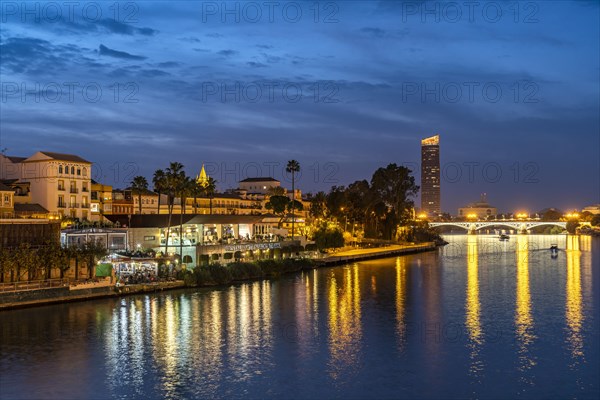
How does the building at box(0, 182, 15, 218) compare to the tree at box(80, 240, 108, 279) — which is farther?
the building at box(0, 182, 15, 218)

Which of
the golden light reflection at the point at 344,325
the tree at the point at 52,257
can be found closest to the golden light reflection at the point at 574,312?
the golden light reflection at the point at 344,325

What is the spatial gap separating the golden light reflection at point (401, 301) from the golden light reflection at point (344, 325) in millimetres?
2534

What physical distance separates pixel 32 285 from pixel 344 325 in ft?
73.7

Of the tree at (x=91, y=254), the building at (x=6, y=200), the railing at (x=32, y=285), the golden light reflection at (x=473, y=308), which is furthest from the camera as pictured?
the building at (x=6, y=200)

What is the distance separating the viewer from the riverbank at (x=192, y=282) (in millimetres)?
45000

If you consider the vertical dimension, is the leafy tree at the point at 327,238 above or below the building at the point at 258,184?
below

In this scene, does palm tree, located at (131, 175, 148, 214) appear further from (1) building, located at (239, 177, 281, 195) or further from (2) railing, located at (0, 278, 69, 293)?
(1) building, located at (239, 177, 281, 195)

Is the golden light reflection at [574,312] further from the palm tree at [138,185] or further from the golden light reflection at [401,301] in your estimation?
the palm tree at [138,185]

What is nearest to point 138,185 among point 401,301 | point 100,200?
point 100,200

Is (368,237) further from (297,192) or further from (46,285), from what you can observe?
(46,285)

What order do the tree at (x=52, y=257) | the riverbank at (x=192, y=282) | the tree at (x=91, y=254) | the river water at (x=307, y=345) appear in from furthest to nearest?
the tree at (x=91, y=254) < the tree at (x=52, y=257) < the riverbank at (x=192, y=282) < the river water at (x=307, y=345)

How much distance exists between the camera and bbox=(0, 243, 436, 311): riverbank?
45000mm

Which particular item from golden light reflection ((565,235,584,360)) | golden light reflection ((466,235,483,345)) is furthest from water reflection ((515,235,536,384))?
golden light reflection ((466,235,483,345))

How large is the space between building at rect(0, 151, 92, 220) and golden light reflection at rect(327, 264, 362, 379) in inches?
1129
